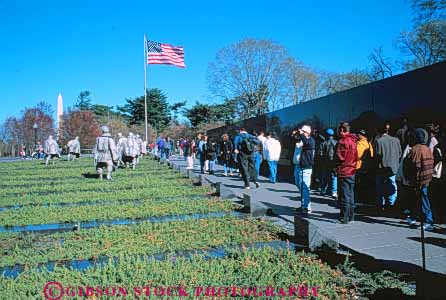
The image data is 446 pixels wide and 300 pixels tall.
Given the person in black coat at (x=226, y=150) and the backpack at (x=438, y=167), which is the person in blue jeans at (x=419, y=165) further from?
the person in black coat at (x=226, y=150)

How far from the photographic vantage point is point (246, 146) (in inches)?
473

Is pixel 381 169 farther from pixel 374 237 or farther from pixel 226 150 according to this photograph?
pixel 226 150

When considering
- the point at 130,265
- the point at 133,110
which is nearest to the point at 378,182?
the point at 130,265

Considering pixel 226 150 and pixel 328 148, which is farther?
pixel 226 150

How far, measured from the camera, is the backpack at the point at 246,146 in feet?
39.3

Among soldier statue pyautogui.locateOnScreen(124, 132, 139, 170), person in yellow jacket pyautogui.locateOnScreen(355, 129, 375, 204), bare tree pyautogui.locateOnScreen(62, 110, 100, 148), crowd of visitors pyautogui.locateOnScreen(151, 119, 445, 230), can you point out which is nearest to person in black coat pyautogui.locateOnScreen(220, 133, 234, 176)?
soldier statue pyautogui.locateOnScreen(124, 132, 139, 170)

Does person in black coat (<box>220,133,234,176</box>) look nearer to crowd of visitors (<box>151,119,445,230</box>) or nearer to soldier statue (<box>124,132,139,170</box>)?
soldier statue (<box>124,132,139,170</box>)

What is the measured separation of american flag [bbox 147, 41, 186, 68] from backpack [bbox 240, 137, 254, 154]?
66.4 feet

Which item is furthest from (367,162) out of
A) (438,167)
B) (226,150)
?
(226,150)

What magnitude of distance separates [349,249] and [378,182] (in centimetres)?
362

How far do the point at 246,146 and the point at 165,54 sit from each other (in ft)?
69.3

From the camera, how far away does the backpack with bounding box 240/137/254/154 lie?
12.0 metres

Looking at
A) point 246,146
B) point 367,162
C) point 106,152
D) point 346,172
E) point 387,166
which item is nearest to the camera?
point 346,172

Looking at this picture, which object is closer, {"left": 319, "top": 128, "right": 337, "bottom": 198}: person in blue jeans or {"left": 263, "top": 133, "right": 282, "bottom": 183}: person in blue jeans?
{"left": 319, "top": 128, "right": 337, "bottom": 198}: person in blue jeans
